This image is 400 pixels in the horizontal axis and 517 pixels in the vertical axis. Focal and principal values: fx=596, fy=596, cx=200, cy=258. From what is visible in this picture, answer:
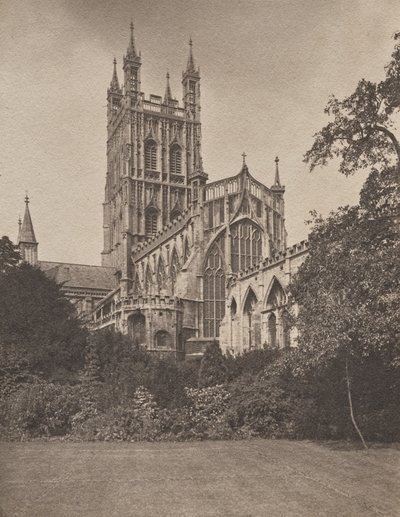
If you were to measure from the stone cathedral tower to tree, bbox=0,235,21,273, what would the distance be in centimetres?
3404

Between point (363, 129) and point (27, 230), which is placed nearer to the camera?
point (363, 129)

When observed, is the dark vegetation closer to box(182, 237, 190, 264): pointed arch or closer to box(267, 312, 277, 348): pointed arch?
box(267, 312, 277, 348): pointed arch

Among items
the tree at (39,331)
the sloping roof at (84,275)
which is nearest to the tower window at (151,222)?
the sloping roof at (84,275)

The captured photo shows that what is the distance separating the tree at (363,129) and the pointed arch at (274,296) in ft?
81.6

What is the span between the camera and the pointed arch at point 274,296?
128 feet

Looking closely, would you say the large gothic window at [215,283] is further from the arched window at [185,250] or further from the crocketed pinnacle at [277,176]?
the crocketed pinnacle at [277,176]

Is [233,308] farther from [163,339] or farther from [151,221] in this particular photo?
[151,221]

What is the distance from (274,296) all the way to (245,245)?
12122 millimetres

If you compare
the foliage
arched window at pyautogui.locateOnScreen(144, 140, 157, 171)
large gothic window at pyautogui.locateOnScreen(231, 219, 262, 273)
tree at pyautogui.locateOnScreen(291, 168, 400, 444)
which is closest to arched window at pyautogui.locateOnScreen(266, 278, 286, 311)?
large gothic window at pyautogui.locateOnScreen(231, 219, 262, 273)

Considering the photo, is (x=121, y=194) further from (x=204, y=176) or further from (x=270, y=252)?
(x=270, y=252)

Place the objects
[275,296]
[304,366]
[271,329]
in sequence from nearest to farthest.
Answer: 1. [304,366]
2. [271,329]
3. [275,296]

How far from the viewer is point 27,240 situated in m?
69.8

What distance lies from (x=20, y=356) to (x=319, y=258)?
A: 1035 centimetres

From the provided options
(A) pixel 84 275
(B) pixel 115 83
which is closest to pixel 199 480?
(A) pixel 84 275
